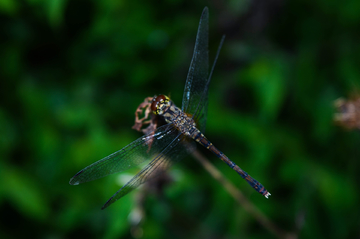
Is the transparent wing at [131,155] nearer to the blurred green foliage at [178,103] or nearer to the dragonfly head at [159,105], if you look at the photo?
the dragonfly head at [159,105]

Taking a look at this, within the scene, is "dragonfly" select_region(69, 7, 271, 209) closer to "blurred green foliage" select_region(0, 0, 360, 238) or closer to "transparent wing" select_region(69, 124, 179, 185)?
"transparent wing" select_region(69, 124, 179, 185)

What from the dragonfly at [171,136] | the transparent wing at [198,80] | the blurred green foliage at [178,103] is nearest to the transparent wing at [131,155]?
the dragonfly at [171,136]

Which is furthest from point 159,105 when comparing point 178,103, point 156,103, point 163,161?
point 178,103

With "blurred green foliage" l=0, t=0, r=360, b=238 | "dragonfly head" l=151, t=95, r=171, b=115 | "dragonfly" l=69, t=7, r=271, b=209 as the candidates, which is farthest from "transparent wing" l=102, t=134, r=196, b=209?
"blurred green foliage" l=0, t=0, r=360, b=238

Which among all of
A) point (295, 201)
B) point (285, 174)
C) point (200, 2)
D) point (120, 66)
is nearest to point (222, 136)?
point (285, 174)

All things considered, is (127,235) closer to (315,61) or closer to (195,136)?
(195,136)

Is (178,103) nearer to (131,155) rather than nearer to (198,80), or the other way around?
(198,80)
